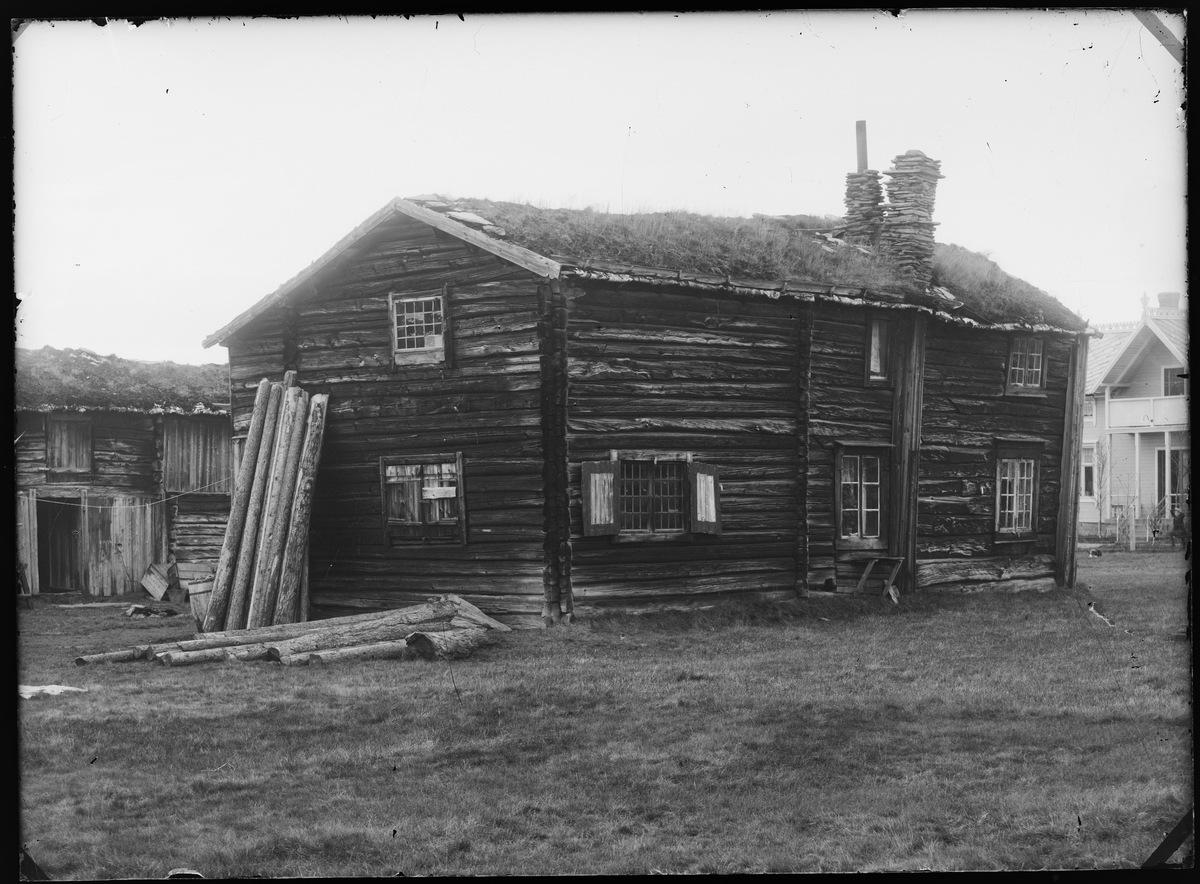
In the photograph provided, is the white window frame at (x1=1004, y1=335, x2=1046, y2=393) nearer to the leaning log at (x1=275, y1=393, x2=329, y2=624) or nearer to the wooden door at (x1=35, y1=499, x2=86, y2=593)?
the leaning log at (x1=275, y1=393, x2=329, y2=624)

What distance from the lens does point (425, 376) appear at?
1697cm

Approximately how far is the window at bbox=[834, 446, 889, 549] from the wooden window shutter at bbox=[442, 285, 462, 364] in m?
6.58

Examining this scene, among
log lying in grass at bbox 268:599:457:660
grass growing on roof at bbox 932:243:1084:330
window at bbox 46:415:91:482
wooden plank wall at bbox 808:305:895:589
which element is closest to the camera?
log lying in grass at bbox 268:599:457:660

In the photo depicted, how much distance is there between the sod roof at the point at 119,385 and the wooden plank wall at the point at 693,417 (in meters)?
12.4

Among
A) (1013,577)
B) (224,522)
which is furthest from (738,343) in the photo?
(224,522)

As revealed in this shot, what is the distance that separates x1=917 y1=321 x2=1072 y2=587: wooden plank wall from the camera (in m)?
20.3

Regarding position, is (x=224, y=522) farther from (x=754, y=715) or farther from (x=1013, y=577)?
(x=754, y=715)

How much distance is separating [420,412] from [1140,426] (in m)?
12.2

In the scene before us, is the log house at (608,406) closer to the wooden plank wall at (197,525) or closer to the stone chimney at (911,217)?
the stone chimney at (911,217)

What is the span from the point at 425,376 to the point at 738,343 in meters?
4.64

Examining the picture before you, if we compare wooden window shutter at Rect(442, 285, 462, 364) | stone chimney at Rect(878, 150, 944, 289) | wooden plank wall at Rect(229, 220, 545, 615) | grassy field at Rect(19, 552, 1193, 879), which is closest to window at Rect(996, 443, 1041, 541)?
stone chimney at Rect(878, 150, 944, 289)

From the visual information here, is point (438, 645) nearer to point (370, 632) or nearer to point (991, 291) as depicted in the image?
point (370, 632)

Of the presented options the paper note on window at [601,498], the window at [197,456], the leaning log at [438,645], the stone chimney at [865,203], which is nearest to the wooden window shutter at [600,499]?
the paper note on window at [601,498]

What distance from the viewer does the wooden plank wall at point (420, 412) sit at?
1616 cm
